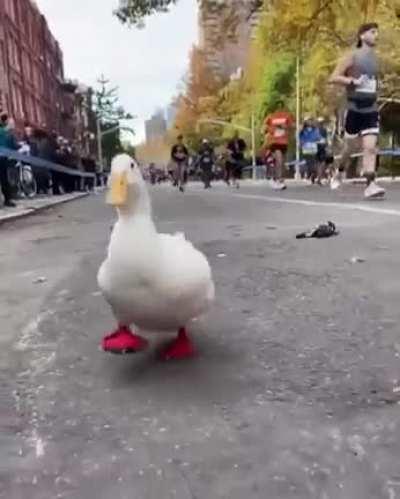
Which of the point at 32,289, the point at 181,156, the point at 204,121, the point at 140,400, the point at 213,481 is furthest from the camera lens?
the point at 204,121

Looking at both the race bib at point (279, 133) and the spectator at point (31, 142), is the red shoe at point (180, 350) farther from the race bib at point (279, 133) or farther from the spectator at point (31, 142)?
the spectator at point (31, 142)

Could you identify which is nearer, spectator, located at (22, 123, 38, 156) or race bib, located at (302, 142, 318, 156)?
spectator, located at (22, 123, 38, 156)

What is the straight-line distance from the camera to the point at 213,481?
2.10 meters

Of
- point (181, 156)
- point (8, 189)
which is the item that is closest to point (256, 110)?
point (181, 156)

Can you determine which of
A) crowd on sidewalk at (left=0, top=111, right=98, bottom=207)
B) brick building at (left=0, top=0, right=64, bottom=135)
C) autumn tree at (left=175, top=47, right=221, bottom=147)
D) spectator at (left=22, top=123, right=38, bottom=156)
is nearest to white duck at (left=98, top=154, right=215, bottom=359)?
crowd on sidewalk at (left=0, top=111, right=98, bottom=207)

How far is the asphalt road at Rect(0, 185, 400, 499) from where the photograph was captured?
2.13m

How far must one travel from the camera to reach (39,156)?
2272 centimetres

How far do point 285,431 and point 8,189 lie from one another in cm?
1334

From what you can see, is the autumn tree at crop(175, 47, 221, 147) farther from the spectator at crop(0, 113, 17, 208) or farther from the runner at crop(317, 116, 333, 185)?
the spectator at crop(0, 113, 17, 208)

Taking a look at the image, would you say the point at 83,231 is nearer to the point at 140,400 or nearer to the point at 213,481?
the point at 140,400

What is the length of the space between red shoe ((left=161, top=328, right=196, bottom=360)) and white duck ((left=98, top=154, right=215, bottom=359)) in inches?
2.8

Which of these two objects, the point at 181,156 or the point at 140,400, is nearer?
the point at 140,400

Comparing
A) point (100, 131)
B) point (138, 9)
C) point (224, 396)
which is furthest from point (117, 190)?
point (100, 131)

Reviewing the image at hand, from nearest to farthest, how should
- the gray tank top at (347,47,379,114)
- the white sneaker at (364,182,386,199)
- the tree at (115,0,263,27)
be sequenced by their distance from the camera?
the gray tank top at (347,47,379,114), the white sneaker at (364,182,386,199), the tree at (115,0,263,27)
